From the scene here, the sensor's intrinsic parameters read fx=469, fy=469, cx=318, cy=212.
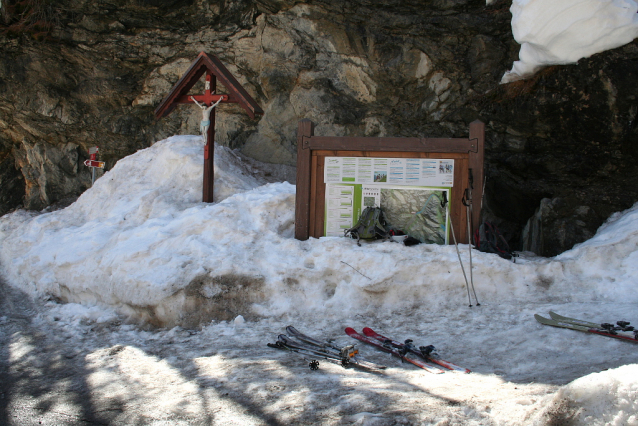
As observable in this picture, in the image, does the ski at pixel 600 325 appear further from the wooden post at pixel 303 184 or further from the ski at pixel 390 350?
the wooden post at pixel 303 184

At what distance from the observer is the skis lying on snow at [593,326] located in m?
4.86

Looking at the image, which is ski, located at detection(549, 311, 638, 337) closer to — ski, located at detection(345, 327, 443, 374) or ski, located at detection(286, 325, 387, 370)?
ski, located at detection(345, 327, 443, 374)

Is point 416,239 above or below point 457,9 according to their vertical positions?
below

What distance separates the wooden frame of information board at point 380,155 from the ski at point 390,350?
251cm

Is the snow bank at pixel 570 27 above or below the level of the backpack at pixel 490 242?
above

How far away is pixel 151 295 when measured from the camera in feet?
21.1

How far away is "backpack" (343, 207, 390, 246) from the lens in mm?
7320

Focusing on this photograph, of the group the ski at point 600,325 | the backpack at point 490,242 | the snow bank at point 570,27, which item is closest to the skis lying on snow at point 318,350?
the ski at point 600,325

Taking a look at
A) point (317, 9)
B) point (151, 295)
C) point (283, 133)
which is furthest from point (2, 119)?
point (151, 295)

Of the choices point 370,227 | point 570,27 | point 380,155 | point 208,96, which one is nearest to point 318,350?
point 370,227

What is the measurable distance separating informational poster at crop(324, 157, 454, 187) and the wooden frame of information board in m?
0.08

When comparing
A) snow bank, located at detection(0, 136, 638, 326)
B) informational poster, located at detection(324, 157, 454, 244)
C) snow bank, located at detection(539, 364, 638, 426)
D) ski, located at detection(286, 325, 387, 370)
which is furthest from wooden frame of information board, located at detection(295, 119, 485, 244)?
snow bank, located at detection(539, 364, 638, 426)

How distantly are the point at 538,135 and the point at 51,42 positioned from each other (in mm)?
13075

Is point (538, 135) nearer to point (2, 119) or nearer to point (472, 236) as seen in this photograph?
point (472, 236)
